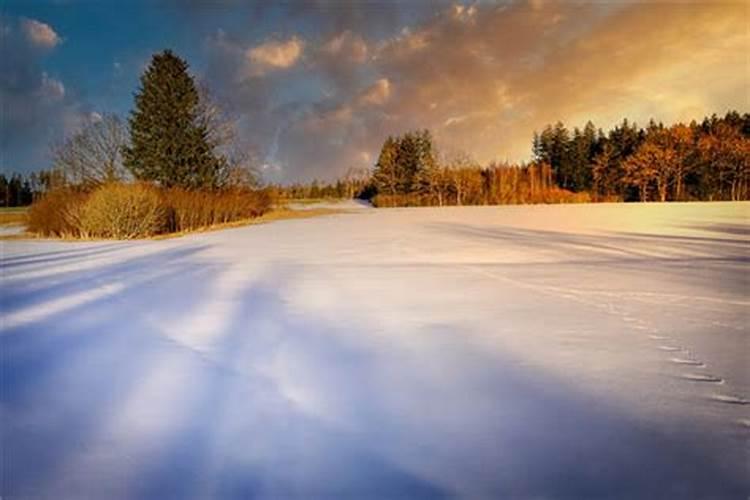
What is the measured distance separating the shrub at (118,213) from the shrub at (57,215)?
2.16 feet

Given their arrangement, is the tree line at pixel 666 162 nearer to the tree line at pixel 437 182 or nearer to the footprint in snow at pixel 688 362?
the tree line at pixel 437 182

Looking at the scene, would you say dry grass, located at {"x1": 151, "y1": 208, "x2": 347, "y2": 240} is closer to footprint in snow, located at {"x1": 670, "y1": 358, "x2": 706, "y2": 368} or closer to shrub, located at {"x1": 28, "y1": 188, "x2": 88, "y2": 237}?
shrub, located at {"x1": 28, "y1": 188, "x2": 88, "y2": 237}

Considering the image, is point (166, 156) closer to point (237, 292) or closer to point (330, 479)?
point (237, 292)

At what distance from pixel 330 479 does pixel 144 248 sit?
1159 cm

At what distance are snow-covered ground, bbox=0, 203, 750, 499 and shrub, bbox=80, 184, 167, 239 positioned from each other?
10.1m

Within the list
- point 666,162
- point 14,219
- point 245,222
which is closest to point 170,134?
point 245,222

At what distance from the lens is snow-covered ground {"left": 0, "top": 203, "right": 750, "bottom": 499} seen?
210cm

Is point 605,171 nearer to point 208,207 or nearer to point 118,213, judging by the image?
point 208,207

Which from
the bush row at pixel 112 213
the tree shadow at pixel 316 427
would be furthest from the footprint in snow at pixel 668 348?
the bush row at pixel 112 213

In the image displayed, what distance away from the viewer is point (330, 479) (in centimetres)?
208

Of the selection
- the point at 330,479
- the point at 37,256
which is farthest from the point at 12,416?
the point at 37,256

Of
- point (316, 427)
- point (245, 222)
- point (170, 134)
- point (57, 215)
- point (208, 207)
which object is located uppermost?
point (170, 134)

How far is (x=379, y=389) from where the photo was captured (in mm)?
2980

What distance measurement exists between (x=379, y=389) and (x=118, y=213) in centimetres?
1563
